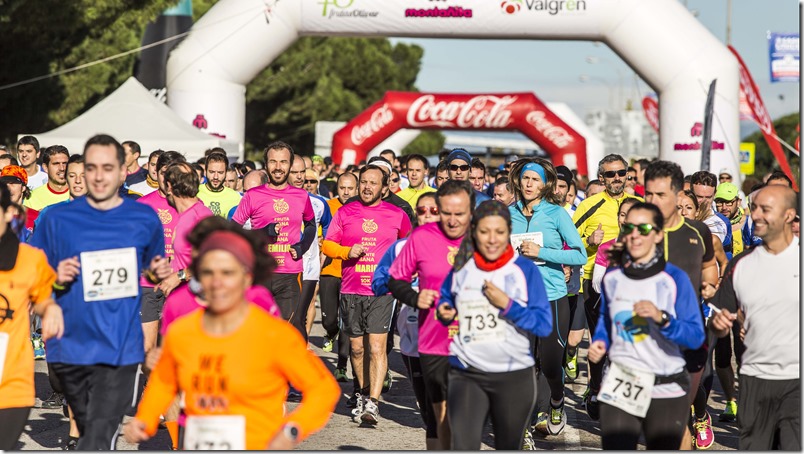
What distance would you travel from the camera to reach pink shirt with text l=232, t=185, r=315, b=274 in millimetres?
10117

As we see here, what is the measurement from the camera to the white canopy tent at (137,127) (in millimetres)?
18359

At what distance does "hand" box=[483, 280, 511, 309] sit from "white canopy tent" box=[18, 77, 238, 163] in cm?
1307

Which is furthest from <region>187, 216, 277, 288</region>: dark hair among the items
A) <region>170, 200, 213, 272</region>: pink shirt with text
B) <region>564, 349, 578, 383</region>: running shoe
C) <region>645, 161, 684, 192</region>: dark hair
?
<region>564, 349, 578, 383</region>: running shoe

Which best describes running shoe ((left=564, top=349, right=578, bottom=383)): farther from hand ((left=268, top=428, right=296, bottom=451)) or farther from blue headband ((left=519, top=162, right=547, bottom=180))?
hand ((left=268, top=428, right=296, bottom=451))

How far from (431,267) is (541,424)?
2.57 meters

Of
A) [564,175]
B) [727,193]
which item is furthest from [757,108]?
[564,175]

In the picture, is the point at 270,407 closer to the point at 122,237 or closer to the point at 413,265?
the point at 122,237

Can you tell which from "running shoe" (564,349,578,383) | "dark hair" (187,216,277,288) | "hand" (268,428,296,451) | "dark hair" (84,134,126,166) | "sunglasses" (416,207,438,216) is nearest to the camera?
"hand" (268,428,296,451)

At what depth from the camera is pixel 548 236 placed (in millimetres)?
8625

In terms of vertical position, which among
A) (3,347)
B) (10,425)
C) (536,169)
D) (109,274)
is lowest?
(10,425)

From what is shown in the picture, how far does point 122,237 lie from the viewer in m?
6.15

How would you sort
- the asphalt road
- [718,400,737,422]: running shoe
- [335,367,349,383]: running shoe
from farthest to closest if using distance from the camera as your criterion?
[335,367,349,383]: running shoe < [718,400,737,422]: running shoe < the asphalt road

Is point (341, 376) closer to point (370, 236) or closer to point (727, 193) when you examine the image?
point (370, 236)

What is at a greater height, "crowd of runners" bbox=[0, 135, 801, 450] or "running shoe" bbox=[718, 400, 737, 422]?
"crowd of runners" bbox=[0, 135, 801, 450]
